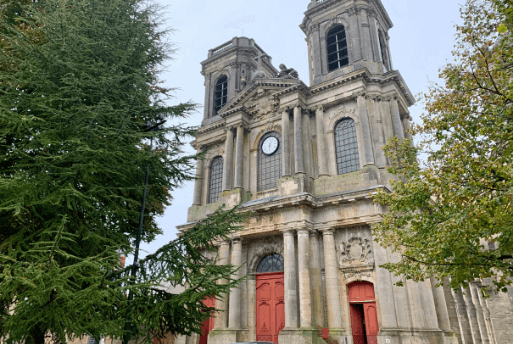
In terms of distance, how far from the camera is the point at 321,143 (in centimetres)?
2053

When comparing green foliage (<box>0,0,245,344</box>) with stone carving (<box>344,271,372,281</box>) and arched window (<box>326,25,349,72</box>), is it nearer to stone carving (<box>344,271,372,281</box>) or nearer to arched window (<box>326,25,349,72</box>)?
stone carving (<box>344,271,372,281</box>)

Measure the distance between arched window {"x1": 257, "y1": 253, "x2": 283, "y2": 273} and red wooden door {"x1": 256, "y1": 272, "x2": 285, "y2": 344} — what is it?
1.03ft

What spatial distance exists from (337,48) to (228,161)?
10193 millimetres

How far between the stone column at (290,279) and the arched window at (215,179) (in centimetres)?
758

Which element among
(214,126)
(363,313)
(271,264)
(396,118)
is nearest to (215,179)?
(214,126)

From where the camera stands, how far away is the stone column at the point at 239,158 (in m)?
22.0

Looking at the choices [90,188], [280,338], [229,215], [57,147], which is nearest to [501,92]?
[229,215]

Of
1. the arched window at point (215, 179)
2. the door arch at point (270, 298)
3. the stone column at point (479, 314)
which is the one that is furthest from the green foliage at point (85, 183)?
the stone column at point (479, 314)

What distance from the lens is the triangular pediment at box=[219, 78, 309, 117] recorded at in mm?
22091

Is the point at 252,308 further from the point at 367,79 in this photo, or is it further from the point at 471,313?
the point at 471,313

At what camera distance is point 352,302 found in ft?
55.3

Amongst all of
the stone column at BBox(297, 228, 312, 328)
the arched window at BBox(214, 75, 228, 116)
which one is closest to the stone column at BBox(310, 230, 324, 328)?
the stone column at BBox(297, 228, 312, 328)

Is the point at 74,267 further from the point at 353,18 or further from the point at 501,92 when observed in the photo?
the point at 353,18

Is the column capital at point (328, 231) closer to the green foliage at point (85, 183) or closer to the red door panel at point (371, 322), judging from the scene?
the red door panel at point (371, 322)
